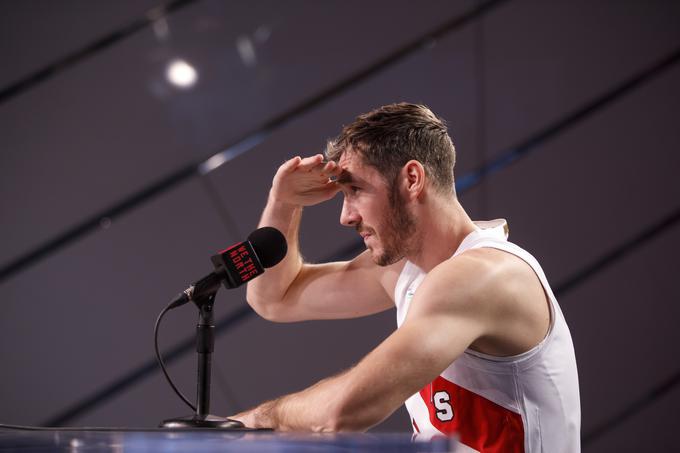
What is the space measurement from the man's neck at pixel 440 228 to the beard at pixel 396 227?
3cm

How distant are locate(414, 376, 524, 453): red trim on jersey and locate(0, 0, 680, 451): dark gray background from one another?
1.30 meters

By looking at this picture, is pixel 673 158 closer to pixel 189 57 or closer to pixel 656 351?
pixel 656 351

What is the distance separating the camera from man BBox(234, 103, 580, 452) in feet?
4.69

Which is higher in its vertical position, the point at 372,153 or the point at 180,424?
the point at 372,153

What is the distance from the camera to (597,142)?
3.18 m

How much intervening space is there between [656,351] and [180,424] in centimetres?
247

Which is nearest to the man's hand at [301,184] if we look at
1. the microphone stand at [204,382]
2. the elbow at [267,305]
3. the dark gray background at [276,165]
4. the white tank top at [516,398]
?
the elbow at [267,305]

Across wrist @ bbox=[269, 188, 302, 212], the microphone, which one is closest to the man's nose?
wrist @ bbox=[269, 188, 302, 212]

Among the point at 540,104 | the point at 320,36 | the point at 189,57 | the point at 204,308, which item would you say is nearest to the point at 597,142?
the point at 540,104

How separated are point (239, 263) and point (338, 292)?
34.0 inches

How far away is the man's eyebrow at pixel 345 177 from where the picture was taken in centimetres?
194

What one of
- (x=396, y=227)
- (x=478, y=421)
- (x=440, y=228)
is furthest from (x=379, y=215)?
(x=478, y=421)

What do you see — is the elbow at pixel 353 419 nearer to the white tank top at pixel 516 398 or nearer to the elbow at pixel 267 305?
the white tank top at pixel 516 398

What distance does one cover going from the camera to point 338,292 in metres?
2.29
